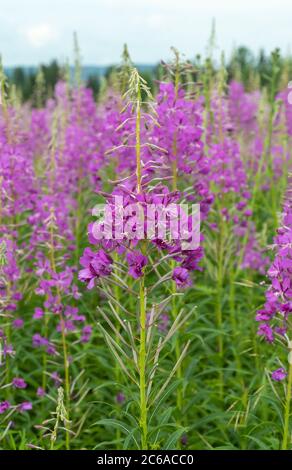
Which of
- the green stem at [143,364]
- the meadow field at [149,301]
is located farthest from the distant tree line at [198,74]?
the green stem at [143,364]

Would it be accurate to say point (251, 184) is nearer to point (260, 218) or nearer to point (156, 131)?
point (260, 218)

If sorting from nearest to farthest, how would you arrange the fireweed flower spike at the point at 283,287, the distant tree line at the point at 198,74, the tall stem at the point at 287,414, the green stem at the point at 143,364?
the green stem at the point at 143,364, the fireweed flower spike at the point at 283,287, the tall stem at the point at 287,414, the distant tree line at the point at 198,74

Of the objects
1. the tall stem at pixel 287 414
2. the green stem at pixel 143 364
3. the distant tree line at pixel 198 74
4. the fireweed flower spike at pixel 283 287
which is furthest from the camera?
the distant tree line at pixel 198 74

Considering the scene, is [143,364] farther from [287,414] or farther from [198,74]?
[198,74]

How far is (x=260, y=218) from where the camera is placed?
823 cm

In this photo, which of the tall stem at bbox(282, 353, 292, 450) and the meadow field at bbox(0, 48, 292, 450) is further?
the tall stem at bbox(282, 353, 292, 450)

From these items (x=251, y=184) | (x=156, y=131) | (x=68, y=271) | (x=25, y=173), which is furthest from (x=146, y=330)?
(x=251, y=184)

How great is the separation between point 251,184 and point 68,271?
15.6 feet

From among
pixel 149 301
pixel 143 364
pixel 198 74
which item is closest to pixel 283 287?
pixel 149 301

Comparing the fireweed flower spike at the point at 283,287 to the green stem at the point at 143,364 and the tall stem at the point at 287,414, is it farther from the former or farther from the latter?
the green stem at the point at 143,364

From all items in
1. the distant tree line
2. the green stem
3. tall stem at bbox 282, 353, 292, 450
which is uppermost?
the distant tree line

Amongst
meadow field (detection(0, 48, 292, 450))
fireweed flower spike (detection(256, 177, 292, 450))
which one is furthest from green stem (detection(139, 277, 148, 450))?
fireweed flower spike (detection(256, 177, 292, 450))

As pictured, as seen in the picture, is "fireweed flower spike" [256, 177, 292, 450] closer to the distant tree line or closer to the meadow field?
the meadow field
